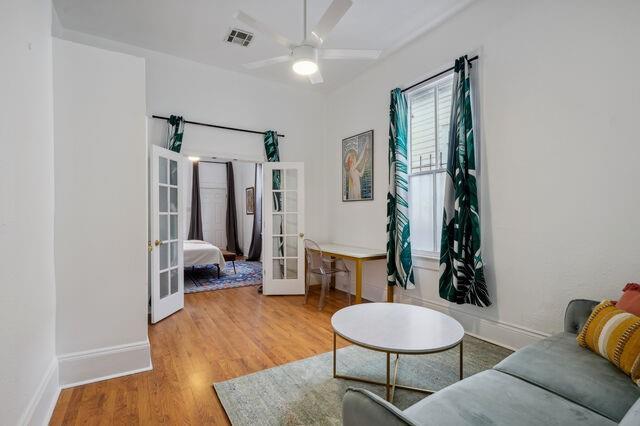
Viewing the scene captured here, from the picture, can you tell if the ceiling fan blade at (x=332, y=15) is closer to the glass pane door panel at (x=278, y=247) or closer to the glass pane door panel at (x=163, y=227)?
the glass pane door panel at (x=163, y=227)

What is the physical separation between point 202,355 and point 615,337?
2714 millimetres

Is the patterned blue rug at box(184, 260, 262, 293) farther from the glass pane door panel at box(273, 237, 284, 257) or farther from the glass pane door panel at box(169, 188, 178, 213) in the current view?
the glass pane door panel at box(169, 188, 178, 213)

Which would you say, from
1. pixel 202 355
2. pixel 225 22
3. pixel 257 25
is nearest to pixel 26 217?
pixel 202 355

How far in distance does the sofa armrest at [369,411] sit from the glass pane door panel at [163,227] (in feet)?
10.4

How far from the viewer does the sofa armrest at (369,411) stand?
903 millimetres

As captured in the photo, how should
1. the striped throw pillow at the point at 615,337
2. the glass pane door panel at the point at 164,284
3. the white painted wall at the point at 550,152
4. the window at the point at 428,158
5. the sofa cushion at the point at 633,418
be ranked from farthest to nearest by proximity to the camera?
the glass pane door panel at the point at 164,284 < the window at the point at 428,158 < the white painted wall at the point at 550,152 < the striped throw pillow at the point at 615,337 < the sofa cushion at the point at 633,418

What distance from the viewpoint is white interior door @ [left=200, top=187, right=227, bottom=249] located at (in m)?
8.65

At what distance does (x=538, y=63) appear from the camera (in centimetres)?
256

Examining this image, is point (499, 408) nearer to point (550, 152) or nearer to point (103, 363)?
point (550, 152)

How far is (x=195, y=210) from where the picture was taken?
832 cm

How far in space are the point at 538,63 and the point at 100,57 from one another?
10.9 feet

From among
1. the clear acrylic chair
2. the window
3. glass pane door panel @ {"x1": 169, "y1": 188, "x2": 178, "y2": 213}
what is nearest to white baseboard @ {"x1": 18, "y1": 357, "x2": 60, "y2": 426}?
glass pane door panel @ {"x1": 169, "y1": 188, "x2": 178, "y2": 213}

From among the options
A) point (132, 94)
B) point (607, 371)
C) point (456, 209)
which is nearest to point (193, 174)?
point (132, 94)

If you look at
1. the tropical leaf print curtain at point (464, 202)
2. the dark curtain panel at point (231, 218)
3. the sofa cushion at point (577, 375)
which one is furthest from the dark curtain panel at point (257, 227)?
the sofa cushion at point (577, 375)
